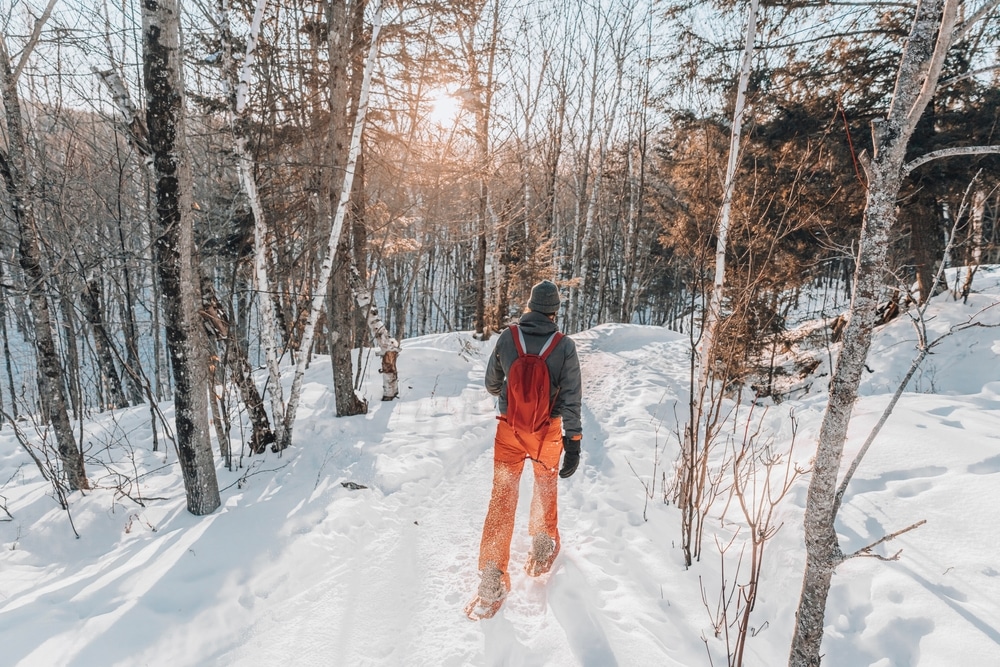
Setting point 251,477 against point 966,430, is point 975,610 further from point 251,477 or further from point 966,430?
point 251,477

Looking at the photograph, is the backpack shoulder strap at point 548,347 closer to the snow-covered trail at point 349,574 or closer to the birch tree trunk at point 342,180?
the snow-covered trail at point 349,574

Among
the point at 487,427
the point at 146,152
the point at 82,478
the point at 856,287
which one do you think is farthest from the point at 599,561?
the point at 82,478

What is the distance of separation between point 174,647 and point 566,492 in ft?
11.7

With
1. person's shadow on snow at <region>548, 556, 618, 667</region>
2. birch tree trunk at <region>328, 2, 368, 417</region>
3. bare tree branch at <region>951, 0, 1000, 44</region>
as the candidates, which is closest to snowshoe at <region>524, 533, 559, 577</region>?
person's shadow on snow at <region>548, 556, 618, 667</region>

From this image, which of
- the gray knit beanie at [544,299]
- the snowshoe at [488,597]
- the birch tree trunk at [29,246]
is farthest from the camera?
the birch tree trunk at [29,246]

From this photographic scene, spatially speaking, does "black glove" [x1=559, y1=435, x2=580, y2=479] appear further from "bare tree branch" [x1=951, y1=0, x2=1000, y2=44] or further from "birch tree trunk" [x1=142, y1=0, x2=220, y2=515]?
"birch tree trunk" [x1=142, y1=0, x2=220, y2=515]

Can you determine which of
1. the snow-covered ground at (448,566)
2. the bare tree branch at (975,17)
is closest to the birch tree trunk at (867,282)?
the bare tree branch at (975,17)

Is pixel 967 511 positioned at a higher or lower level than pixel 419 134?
lower

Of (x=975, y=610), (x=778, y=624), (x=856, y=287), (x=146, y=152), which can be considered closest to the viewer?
(x=856, y=287)

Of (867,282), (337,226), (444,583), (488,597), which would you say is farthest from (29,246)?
(867,282)

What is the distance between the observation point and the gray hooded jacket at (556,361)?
3.26 meters

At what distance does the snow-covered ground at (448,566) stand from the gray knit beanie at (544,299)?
5.13 ft

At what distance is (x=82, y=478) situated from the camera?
4.90 m

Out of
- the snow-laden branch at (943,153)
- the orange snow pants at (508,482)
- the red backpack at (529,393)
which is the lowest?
the orange snow pants at (508,482)
